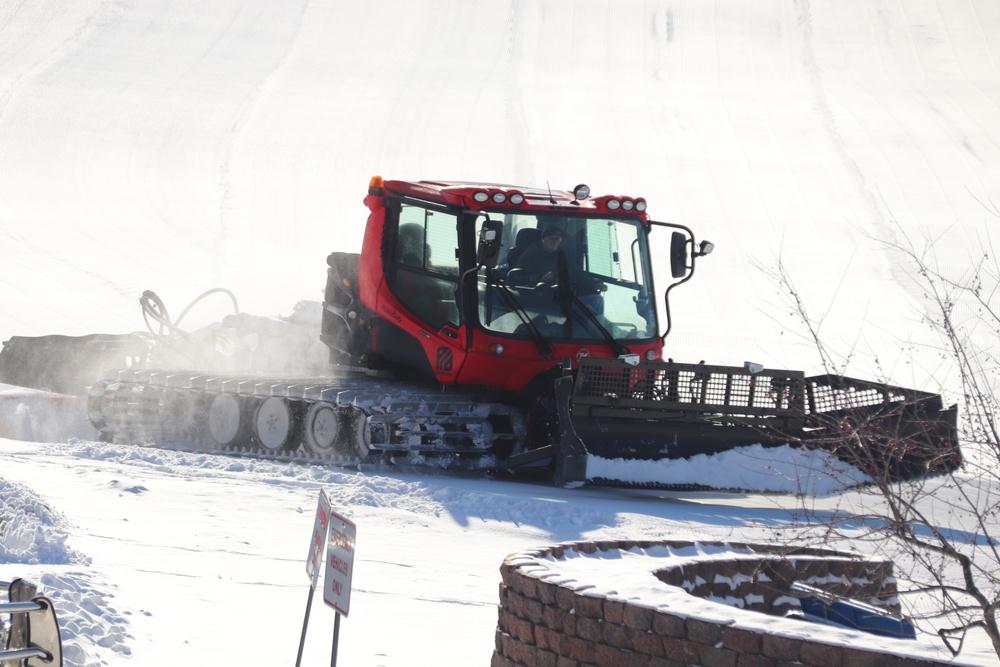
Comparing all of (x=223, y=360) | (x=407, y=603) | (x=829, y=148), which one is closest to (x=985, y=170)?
(x=829, y=148)

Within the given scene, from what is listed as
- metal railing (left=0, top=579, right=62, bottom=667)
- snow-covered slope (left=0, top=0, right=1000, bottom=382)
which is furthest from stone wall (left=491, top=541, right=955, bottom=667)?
snow-covered slope (left=0, top=0, right=1000, bottom=382)

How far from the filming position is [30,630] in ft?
12.4

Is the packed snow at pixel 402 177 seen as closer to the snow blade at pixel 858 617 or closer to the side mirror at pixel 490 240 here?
the snow blade at pixel 858 617

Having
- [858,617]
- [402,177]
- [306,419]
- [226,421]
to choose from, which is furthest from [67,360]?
[402,177]

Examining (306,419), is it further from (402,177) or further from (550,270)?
(402,177)

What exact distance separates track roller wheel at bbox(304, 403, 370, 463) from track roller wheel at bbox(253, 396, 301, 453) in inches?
12.8

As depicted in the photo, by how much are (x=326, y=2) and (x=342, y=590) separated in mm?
55448

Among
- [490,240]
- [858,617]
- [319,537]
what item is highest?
[490,240]

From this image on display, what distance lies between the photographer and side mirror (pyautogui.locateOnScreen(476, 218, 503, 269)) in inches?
436

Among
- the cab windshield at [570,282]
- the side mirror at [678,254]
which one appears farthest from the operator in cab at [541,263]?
the side mirror at [678,254]

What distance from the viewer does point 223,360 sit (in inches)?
681

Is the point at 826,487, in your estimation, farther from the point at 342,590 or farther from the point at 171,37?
the point at 171,37

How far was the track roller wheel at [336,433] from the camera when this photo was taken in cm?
1238

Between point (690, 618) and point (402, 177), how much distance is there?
124 ft
